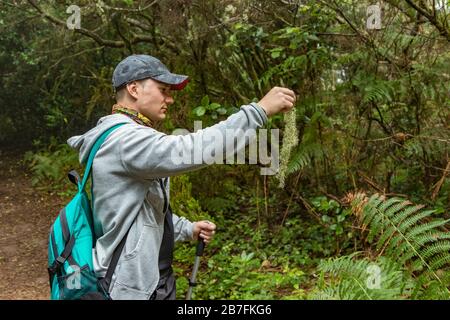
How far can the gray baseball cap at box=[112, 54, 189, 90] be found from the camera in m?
2.35

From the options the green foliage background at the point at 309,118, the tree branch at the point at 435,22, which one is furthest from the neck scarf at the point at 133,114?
the tree branch at the point at 435,22

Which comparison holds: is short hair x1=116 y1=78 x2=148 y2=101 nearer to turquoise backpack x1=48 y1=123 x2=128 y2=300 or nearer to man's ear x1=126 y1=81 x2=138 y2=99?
man's ear x1=126 y1=81 x2=138 y2=99

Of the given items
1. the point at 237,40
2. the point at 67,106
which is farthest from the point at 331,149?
the point at 67,106

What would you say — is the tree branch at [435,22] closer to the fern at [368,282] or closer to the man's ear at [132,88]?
the fern at [368,282]

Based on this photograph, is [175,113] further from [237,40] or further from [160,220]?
[160,220]

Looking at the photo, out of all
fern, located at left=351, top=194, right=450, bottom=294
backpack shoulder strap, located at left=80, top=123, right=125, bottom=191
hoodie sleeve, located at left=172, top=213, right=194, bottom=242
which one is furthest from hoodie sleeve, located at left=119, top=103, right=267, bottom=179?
fern, located at left=351, top=194, right=450, bottom=294

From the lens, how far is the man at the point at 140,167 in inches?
81.8

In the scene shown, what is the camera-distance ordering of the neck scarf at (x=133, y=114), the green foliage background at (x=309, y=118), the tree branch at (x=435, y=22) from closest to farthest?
the neck scarf at (x=133, y=114), the tree branch at (x=435, y=22), the green foliage background at (x=309, y=118)

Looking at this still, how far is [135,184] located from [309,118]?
2.66m

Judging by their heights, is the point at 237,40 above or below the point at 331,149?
above

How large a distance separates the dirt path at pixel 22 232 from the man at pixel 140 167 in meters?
3.66

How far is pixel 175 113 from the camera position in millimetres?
5324

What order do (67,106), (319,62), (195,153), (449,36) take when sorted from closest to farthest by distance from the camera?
(195,153) → (449,36) → (319,62) → (67,106)

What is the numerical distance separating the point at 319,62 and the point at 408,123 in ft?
3.27
